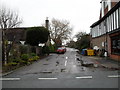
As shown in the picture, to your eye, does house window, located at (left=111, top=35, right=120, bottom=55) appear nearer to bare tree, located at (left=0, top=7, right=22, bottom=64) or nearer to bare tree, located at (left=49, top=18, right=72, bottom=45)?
bare tree, located at (left=0, top=7, right=22, bottom=64)

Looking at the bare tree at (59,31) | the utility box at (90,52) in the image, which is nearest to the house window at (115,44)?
the utility box at (90,52)

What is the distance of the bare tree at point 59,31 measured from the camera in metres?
54.3

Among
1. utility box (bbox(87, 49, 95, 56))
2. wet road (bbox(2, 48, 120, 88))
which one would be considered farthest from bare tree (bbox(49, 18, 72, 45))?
wet road (bbox(2, 48, 120, 88))

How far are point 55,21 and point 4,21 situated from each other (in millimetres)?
40367

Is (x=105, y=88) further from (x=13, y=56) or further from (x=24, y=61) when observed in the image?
(x=13, y=56)

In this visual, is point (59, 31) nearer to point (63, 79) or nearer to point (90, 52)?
point (90, 52)

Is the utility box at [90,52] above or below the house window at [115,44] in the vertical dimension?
below

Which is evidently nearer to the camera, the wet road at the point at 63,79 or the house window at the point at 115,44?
the wet road at the point at 63,79

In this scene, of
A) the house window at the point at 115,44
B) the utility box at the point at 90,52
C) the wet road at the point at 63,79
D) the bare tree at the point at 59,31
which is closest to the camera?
the wet road at the point at 63,79

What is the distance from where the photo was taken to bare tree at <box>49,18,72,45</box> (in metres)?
54.3

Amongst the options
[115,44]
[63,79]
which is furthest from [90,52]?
[63,79]

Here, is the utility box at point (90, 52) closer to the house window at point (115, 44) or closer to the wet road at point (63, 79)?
the house window at point (115, 44)

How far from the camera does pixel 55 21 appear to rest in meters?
55.1

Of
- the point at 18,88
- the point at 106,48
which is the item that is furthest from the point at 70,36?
the point at 18,88
